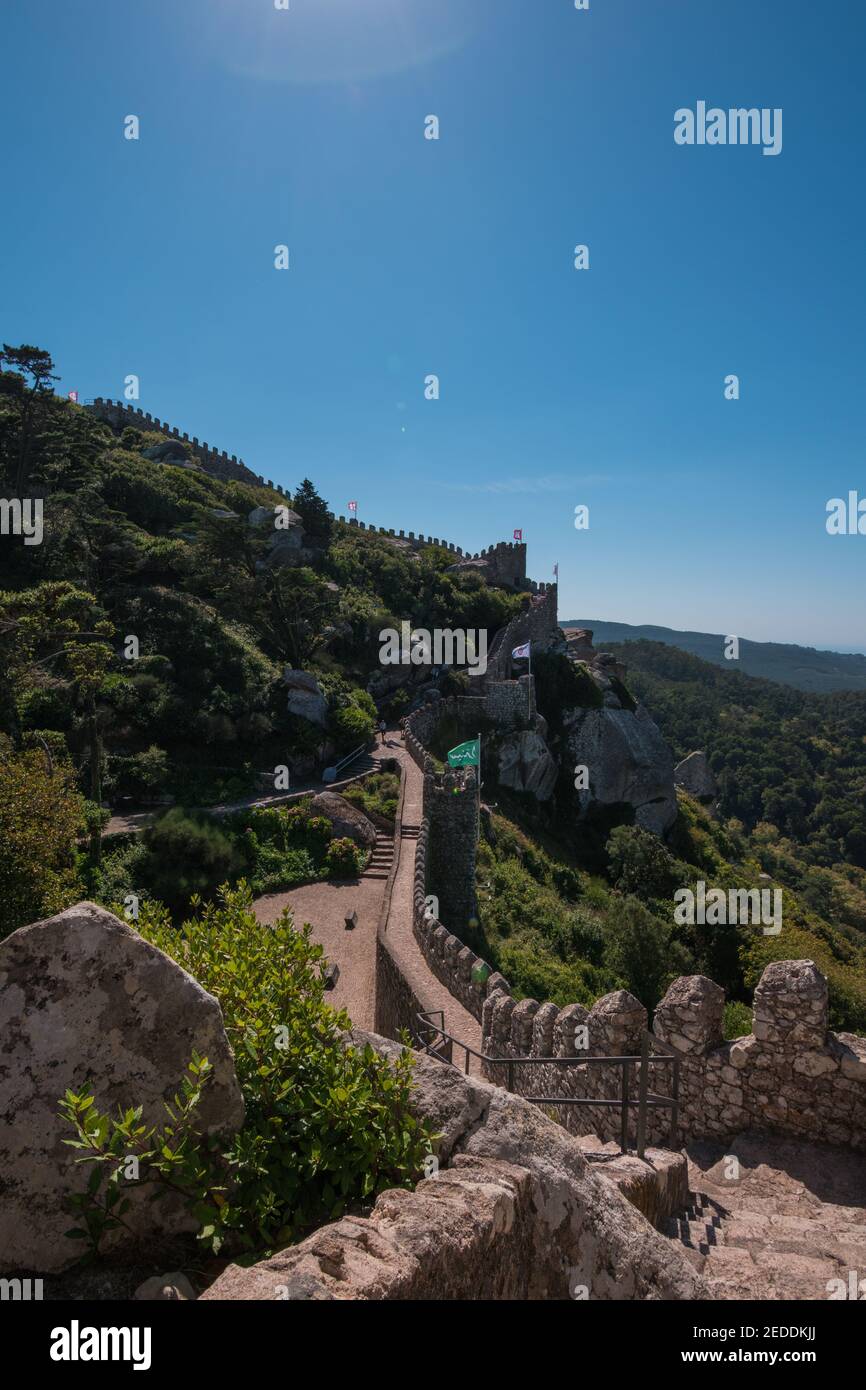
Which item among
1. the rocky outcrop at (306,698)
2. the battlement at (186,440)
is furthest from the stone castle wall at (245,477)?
the rocky outcrop at (306,698)

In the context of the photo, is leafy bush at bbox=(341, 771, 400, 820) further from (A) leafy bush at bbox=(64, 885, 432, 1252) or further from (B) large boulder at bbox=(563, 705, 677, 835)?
(A) leafy bush at bbox=(64, 885, 432, 1252)

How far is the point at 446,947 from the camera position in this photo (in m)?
13.3

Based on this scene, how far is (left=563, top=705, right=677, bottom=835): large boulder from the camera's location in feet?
125

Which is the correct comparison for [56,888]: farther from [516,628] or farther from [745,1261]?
[516,628]

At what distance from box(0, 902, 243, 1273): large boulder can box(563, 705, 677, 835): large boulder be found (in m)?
35.9

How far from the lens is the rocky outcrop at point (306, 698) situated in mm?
28625

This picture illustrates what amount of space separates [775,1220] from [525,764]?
3000 cm

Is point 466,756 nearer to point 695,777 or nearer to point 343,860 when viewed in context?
point 343,860

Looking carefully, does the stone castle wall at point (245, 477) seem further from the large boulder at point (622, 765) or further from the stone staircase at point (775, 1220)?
the stone staircase at point (775, 1220)

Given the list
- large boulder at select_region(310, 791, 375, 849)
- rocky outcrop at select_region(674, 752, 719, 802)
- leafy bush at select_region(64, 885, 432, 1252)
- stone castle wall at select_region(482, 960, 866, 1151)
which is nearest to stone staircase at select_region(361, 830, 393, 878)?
large boulder at select_region(310, 791, 375, 849)

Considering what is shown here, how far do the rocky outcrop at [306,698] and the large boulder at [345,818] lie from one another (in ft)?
20.2

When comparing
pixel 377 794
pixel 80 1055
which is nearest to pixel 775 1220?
pixel 80 1055

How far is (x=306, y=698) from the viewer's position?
29.0m
